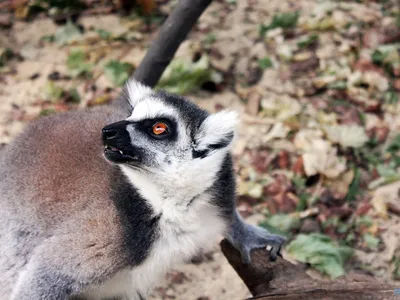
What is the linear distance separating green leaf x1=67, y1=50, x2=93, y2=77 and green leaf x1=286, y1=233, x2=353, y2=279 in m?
3.03

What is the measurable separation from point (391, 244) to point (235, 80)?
248 centimetres

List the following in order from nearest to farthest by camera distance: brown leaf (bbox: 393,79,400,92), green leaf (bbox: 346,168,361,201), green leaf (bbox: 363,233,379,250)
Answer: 1. green leaf (bbox: 363,233,379,250)
2. green leaf (bbox: 346,168,361,201)
3. brown leaf (bbox: 393,79,400,92)

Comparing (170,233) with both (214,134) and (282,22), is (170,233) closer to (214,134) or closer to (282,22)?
(214,134)

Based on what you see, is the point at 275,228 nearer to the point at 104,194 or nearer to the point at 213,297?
the point at 213,297

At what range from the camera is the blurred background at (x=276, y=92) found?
5148 mm

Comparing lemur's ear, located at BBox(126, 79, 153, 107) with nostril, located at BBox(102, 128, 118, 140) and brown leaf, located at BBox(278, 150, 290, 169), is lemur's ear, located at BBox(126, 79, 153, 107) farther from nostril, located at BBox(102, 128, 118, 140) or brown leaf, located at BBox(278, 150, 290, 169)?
brown leaf, located at BBox(278, 150, 290, 169)

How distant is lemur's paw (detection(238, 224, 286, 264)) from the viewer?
4160 millimetres

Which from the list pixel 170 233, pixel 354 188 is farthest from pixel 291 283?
pixel 354 188

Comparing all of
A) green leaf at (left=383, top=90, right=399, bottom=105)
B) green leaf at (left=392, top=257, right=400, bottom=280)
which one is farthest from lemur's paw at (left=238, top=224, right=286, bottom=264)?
green leaf at (left=383, top=90, right=399, bottom=105)

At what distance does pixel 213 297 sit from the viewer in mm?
4754

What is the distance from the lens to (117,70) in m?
6.69

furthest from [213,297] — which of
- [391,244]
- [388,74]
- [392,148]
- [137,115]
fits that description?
[388,74]

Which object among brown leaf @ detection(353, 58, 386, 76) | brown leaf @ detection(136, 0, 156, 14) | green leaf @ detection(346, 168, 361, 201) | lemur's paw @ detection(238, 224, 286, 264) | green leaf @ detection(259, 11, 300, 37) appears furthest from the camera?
brown leaf @ detection(136, 0, 156, 14)

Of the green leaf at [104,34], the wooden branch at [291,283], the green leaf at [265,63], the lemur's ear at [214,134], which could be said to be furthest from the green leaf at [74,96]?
the lemur's ear at [214,134]
